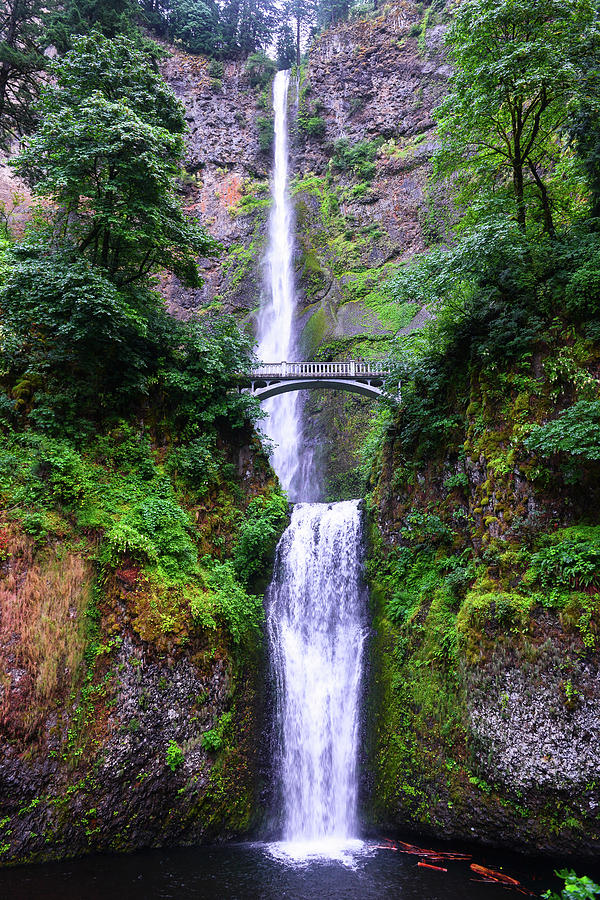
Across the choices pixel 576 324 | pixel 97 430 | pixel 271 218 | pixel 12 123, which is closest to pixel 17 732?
pixel 97 430

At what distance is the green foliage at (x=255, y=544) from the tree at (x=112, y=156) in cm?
710

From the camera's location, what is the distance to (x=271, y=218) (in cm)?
2933

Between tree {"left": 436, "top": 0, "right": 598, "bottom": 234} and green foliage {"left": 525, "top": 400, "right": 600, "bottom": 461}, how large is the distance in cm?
517

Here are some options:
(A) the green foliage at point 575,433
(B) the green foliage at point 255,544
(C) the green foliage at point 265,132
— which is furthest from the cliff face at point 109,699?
(C) the green foliage at point 265,132

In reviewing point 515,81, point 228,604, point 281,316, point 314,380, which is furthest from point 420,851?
point 281,316

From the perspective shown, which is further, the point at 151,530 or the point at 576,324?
the point at 151,530

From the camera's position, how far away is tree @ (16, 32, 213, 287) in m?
10.5

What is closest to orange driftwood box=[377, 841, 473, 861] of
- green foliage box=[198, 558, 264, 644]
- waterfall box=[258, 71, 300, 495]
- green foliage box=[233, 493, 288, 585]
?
green foliage box=[198, 558, 264, 644]

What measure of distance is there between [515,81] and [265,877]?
14.9 metres

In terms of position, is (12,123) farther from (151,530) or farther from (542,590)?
(542,590)

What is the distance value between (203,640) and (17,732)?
3.36 m

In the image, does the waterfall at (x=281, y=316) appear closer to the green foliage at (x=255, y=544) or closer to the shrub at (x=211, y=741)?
the green foliage at (x=255, y=544)

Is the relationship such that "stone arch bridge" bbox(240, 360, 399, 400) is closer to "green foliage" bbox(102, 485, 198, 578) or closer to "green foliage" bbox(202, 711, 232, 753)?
"green foliage" bbox(102, 485, 198, 578)

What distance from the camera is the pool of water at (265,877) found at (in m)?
6.60
